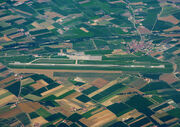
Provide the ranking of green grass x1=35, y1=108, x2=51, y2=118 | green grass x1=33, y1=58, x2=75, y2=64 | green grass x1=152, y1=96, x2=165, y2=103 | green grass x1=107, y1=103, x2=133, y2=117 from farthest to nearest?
green grass x1=33, y1=58, x2=75, y2=64
green grass x1=152, y1=96, x2=165, y2=103
green grass x1=107, y1=103, x2=133, y2=117
green grass x1=35, y1=108, x2=51, y2=118

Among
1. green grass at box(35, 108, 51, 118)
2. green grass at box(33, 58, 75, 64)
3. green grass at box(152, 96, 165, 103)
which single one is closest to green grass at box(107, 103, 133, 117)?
green grass at box(152, 96, 165, 103)

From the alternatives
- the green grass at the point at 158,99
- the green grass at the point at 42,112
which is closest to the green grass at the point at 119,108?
the green grass at the point at 158,99

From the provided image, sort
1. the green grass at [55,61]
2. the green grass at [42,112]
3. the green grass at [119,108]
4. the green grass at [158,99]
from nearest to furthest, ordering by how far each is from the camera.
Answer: the green grass at [42,112]
the green grass at [119,108]
the green grass at [158,99]
the green grass at [55,61]

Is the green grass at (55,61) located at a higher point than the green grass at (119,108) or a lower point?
higher

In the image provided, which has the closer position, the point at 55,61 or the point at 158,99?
the point at 158,99

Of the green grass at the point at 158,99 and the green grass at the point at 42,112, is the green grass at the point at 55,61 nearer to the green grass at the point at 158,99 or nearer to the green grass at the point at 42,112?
the green grass at the point at 42,112

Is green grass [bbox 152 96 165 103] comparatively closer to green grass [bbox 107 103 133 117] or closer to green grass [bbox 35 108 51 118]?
green grass [bbox 107 103 133 117]

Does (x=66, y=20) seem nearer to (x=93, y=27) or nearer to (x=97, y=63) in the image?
(x=93, y=27)

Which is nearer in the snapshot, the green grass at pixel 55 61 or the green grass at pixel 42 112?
the green grass at pixel 42 112

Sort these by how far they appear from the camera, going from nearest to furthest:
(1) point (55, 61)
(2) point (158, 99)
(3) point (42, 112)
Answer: (3) point (42, 112) → (2) point (158, 99) → (1) point (55, 61)

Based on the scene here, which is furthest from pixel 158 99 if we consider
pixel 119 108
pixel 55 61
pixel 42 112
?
pixel 55 61

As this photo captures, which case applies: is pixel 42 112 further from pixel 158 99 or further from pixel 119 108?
pixel 158 99

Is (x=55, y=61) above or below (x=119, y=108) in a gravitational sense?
above

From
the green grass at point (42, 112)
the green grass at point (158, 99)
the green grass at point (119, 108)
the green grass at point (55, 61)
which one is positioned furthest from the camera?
the green grass at point (55, 61)
